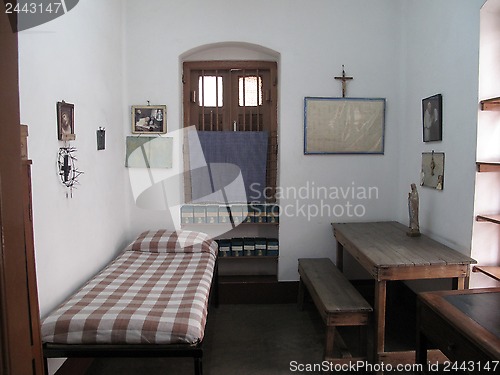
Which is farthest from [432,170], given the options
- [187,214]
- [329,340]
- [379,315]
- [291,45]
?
[187,214]

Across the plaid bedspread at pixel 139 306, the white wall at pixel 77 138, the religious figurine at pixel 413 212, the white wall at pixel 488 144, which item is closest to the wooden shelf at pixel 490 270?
the white wall at pixel 488 144

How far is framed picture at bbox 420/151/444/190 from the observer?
327cm

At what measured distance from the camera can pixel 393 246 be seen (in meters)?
3.14

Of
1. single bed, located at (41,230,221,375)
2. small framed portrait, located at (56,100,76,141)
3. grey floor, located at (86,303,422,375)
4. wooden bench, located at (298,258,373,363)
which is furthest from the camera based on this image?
grey floor, located at (86,303,422,375)

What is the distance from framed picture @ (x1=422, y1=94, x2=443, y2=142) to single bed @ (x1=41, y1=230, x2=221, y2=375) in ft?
7.29

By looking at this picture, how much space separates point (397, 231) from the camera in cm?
368

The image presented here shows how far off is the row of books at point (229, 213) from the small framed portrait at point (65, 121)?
64.7 inches

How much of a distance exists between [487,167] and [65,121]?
115 inches

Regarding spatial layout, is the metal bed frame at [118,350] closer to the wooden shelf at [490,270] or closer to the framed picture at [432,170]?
the wooden shelf at [490,270]

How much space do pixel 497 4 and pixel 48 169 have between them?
3.16 meters

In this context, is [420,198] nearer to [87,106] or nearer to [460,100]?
[460,100]

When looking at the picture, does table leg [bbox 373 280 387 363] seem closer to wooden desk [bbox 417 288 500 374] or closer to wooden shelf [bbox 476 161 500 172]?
wooden desk [bbox 417 288 500 374]

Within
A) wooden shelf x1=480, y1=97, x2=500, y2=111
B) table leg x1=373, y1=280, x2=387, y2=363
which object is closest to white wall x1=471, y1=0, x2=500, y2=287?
wooden shelf x1=480, y1=97, x2=500, y2=111

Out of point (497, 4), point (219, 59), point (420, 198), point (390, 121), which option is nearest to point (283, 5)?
point (219, 59)
